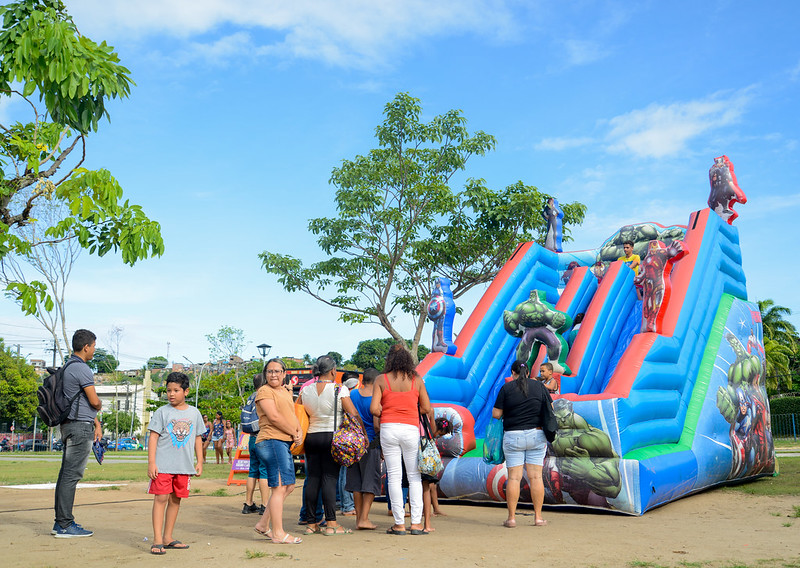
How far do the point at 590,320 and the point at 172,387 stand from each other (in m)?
5.12

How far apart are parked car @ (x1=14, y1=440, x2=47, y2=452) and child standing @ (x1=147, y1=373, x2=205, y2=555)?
3835cm

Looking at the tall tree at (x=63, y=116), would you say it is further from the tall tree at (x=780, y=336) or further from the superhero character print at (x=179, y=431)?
the tall tree at (x=780, y=336)

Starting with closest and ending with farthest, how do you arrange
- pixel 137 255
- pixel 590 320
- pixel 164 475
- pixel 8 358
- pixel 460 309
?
pixel 164 475
pixel 137 255
pixel 590 320
pixel 460 309
pixel 8 358

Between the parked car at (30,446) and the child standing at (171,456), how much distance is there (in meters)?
38.4

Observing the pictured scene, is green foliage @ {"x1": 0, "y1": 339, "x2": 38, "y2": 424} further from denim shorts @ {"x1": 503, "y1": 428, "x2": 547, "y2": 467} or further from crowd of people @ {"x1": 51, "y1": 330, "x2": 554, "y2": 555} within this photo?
denim shorts @ {"x1": 503, "y1": 428, "x2": 547, "y2": 467}

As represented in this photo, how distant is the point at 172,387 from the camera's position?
15.9 ft

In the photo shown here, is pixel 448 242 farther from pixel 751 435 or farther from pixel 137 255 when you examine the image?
pixel 137 255

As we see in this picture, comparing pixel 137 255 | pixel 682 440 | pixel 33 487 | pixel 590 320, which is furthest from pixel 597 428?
pixel 33 487

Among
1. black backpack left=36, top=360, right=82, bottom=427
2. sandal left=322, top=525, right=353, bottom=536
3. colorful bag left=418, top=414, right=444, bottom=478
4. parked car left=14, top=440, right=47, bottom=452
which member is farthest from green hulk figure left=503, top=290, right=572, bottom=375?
parked car left=14, top=440, right=47, bottom=452

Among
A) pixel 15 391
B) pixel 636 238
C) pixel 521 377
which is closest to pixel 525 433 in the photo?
pixel 521 377

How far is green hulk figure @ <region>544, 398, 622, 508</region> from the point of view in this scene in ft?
20.7

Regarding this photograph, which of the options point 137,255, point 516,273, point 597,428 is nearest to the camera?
point 137,255

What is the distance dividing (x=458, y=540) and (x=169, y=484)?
2.02 metres

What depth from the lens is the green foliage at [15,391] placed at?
38938 mm
